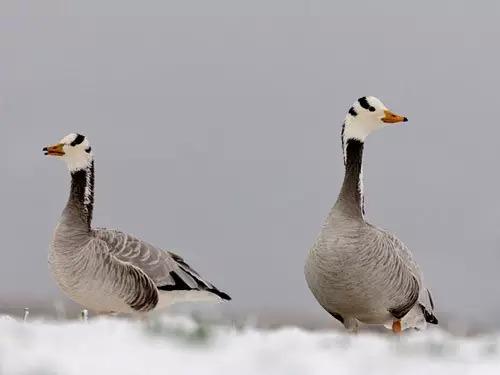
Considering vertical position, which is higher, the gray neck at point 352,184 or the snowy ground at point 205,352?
the gray neck at point 352,184

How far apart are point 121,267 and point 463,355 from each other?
7.48 metres

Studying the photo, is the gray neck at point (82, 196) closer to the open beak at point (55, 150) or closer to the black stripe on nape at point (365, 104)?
the open beak at point (55, 150)

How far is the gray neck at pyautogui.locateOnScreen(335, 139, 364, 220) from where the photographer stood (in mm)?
11016

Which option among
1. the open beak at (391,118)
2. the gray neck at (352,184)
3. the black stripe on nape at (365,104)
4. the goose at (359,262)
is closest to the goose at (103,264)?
the goose at (359,262)

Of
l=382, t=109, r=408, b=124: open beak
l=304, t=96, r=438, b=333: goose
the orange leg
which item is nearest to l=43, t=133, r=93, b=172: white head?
l=304, t=96, r=438, b=333: goose

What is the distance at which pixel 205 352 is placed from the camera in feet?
17.1

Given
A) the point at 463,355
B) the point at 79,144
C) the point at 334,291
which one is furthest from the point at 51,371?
the point at 79,144

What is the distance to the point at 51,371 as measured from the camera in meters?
4.61

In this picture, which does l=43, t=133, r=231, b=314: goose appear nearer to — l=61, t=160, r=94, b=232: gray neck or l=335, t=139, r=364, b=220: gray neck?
l=61, t=160, r=94, b=232: gray neck

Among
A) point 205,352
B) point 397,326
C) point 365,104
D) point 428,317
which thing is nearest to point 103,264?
point 397,326

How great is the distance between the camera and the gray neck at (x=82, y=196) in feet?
42.8

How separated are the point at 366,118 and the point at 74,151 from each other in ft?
14.8

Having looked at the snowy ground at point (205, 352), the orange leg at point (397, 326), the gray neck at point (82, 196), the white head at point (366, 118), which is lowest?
the snowy ground at point (205, 352)

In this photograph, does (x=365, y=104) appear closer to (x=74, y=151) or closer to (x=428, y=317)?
(x=428, y=317)
